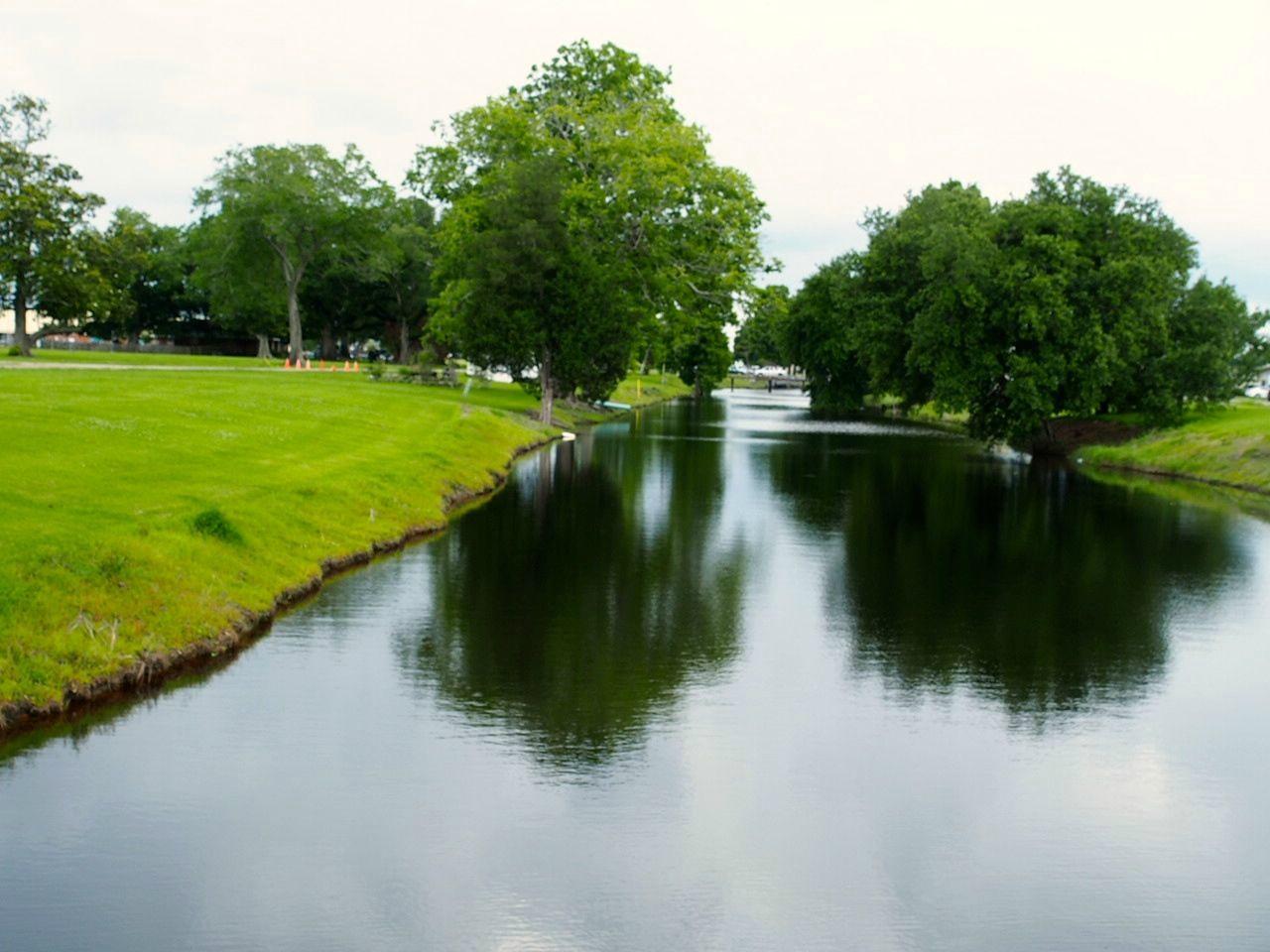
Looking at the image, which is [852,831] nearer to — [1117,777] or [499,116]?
[1117,777]

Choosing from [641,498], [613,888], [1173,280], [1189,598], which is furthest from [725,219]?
[613,888]

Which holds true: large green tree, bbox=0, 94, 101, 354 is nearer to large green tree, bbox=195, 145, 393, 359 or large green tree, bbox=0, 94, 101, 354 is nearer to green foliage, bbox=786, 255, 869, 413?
large green tree, bbox=195, 145, 393, 359

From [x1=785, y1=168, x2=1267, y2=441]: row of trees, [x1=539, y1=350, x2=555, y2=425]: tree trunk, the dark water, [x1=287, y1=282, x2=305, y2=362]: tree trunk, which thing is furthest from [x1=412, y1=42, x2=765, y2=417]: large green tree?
the dark water

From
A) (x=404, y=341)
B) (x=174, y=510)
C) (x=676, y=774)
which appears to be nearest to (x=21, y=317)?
(x=404, y=341)

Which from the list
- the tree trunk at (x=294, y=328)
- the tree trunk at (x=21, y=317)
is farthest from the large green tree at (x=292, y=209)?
the tree trunk at (x=21, y=317)

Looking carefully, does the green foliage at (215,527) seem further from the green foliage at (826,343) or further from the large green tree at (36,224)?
the green foliage at (826,343)

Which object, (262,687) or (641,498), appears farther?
(641,498)

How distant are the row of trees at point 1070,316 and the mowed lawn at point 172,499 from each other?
27.0m

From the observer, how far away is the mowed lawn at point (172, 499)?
1836cm

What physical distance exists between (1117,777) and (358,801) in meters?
9.17

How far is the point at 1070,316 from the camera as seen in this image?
2516 inches

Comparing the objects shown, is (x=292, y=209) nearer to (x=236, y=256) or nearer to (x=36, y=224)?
(x=236, y=256)

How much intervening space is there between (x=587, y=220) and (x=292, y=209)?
36.3 meters

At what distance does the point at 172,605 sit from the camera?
20.4m
